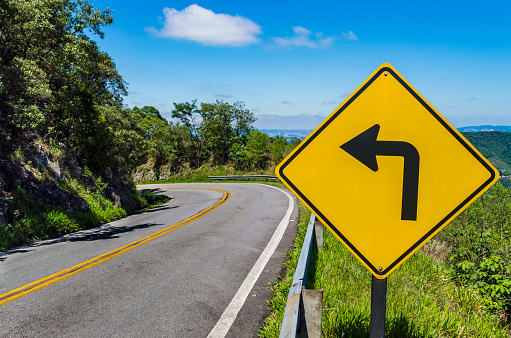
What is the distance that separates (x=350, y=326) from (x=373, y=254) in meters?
1.84

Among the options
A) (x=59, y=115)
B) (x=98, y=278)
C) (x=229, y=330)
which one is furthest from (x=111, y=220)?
(x=229, y=330)

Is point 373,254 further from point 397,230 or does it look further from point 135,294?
point 135,294

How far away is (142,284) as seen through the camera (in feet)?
17.1

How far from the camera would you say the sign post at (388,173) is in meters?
1.84

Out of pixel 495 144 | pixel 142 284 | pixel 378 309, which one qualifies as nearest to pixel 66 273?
pixel 142 284

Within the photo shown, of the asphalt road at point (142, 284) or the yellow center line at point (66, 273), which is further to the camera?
the yellow center line at point (66, 273)

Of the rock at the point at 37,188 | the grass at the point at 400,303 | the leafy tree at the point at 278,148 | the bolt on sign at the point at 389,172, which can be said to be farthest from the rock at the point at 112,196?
the leafy tree at the point at 278,148

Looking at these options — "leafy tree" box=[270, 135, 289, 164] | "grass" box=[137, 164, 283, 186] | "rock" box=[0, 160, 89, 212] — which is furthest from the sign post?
"leafy tree" box=[270, 135, 289, 164]

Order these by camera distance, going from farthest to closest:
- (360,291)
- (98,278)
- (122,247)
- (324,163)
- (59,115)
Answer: (59,115), (122,247), (98,278), (360,291), (324,163)

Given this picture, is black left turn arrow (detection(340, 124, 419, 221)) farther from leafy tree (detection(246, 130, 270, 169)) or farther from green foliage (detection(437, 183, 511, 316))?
leafy tree (detection(246, 130, 270, 169))

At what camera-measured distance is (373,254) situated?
1.90 meters

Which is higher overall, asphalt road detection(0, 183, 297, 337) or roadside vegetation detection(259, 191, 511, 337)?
roadside vegetation detection(259, 191, 511, 337)

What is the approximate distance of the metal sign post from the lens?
1.78m

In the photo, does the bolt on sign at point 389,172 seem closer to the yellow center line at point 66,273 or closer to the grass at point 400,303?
the grass at point 400,303
